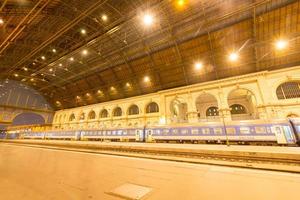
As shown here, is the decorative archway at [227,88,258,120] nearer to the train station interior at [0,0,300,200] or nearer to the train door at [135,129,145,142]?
the train station interior at [0,0,300,200]

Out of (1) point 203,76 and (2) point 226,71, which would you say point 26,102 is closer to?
(1) point 203,76

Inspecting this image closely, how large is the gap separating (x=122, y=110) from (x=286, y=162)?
924 inches

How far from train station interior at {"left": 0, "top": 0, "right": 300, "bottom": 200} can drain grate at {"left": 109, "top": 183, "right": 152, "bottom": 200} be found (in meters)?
0.02

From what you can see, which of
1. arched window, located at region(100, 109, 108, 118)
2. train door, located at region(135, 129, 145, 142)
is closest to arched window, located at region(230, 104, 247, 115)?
train door, located at region(135, 129, 145, 142)

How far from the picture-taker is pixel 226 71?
55.8 feet

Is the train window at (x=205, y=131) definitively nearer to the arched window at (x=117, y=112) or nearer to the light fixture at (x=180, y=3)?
the light fixture at (x=180, y=3)

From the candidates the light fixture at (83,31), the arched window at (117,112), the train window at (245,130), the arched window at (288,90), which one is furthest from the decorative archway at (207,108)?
the light fixture at (83,31)

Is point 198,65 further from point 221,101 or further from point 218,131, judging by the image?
point 218,131

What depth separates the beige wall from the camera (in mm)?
14484

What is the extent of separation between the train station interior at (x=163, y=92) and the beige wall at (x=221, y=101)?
0.50 ft

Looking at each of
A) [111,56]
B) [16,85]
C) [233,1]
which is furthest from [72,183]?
[16,85]

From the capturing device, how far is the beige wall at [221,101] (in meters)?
14.5

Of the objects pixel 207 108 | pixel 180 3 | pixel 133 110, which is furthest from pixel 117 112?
pixel 180 3

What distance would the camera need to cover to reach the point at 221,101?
17.2 m
